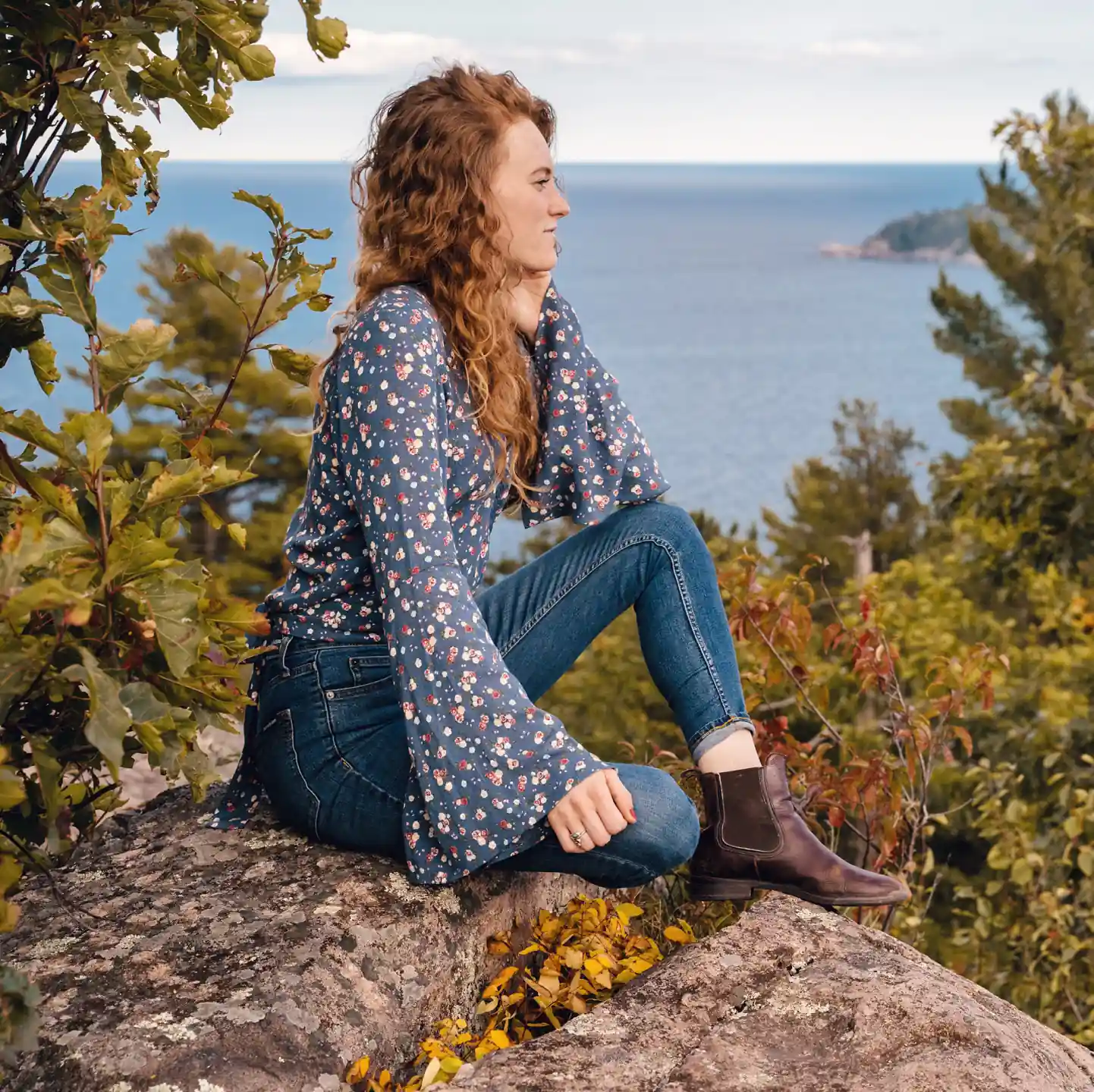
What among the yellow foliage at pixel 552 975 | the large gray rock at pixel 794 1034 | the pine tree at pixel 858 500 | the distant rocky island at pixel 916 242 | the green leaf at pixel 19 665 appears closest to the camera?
the green leaf at pixel 19 665

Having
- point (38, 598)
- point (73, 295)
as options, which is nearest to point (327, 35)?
point (73, 295)

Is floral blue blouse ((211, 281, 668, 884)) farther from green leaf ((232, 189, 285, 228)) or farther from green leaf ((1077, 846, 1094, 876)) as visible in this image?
green leaf ((1077, 846, 1094, 876))

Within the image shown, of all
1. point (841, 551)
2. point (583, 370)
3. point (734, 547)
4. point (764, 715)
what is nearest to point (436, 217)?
Result: point (583, 370)

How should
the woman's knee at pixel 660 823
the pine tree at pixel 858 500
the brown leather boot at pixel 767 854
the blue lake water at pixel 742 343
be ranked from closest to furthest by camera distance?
the woman's knee at pixel 660 823 < the brown leather boot at pixel 767 854 < the pine tree at pixel 858 500 < the blue lake water at pixel 742 343

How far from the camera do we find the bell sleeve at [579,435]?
2.70m

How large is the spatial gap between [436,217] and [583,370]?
1.47ft

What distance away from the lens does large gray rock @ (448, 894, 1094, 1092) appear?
1.83m

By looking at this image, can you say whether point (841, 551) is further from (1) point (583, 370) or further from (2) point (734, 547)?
(1) point (583, 370)

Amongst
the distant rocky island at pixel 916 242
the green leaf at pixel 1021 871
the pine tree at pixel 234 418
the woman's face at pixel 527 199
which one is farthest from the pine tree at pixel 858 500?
the distant rocky island at pixel 916 242

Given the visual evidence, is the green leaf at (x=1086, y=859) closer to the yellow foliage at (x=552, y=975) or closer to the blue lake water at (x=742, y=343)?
the yellow foliage at (x=552, y=975)

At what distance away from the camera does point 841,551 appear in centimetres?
2341

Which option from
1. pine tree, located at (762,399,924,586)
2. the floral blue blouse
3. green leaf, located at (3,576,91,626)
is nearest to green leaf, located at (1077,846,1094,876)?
the floral blue blouse

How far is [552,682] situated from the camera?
2.79 m

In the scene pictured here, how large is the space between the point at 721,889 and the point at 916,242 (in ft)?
524
